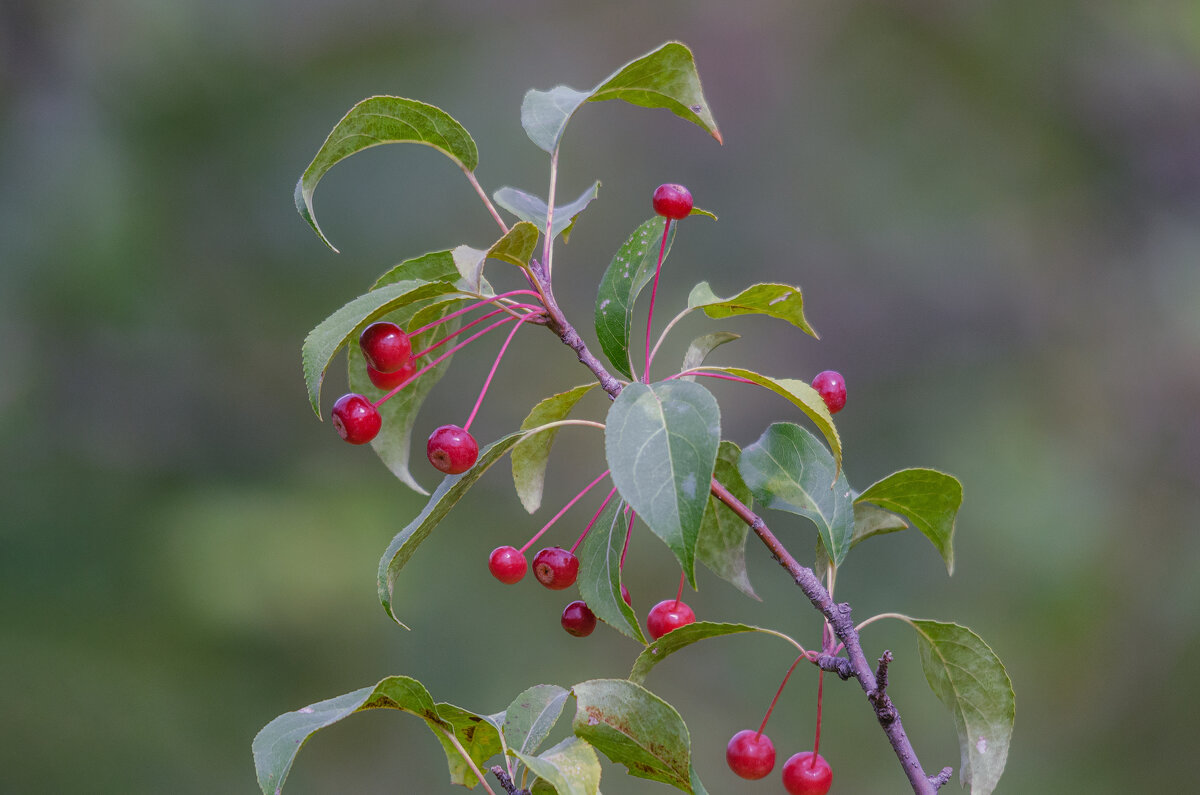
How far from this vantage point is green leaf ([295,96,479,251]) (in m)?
0.82

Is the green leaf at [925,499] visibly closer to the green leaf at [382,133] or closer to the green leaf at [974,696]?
the green leaf at [974,696]

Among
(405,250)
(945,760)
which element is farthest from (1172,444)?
(405,250)

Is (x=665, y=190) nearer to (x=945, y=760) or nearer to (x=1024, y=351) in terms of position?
(x=945, y=760)

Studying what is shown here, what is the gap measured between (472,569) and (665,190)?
104 inches

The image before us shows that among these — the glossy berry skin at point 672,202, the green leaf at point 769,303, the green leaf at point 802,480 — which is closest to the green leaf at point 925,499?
the green leaf at point 802,480

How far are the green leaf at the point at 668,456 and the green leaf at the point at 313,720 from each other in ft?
0.73

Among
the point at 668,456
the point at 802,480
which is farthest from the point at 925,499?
the point at 668,456

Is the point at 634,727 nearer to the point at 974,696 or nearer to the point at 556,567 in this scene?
the point at 556,567

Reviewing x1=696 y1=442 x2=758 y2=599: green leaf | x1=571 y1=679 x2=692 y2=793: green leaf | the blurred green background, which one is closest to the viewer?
x1=571 y1=679 x2=692 y2=793: green leaf

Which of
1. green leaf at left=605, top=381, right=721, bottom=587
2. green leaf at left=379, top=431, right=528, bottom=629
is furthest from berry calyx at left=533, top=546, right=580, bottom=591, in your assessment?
green leaf at left=605, top=381, right=721, bottom=587

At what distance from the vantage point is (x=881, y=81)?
164 inches

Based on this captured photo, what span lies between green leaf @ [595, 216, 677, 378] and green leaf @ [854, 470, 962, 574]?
0.24m

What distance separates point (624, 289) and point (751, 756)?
0.42 metres

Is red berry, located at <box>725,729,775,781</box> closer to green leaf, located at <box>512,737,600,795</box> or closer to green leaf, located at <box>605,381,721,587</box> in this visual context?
green leaf, located at <box>512,737,600,795</box>
